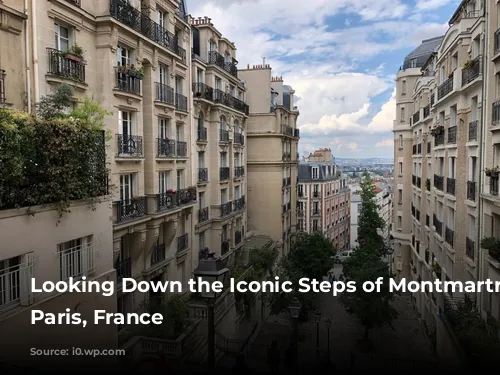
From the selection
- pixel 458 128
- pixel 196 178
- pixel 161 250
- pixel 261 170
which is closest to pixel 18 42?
pixel 161 250

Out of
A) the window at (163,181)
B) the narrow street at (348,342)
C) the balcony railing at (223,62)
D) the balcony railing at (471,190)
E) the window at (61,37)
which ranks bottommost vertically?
the narrow street at (348,342)

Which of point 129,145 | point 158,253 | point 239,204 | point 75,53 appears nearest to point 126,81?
point 129,145

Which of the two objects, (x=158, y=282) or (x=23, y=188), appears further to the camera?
(x=158, y=282)

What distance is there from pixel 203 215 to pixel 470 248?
562 inches

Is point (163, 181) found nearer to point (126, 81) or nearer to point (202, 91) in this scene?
point (126, 81)

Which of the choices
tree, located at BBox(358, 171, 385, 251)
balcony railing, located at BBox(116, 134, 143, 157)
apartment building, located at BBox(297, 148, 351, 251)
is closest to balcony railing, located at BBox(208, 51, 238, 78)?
balcony railing, located at BBox(116, 134, 143, 157)

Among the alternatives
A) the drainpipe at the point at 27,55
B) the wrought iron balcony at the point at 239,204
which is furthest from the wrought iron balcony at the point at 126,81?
the wrought iron balcony at the point at 239,204

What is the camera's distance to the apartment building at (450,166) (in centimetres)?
1728

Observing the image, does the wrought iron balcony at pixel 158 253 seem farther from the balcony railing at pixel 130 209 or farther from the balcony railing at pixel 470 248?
the balcony railing at pixel 470 248

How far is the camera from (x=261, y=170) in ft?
120

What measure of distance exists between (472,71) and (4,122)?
17.6 meters

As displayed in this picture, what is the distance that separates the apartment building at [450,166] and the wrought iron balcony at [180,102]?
13071mm

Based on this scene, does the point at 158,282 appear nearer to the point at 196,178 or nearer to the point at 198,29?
the point at 196,178

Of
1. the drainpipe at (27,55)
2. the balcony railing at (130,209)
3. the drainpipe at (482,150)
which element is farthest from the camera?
the drainpipe at (482,150)
